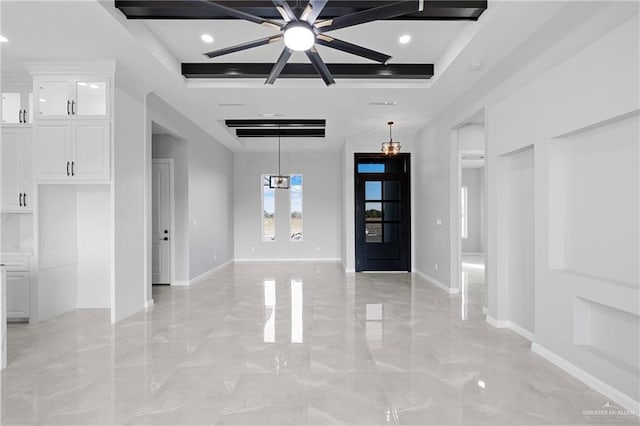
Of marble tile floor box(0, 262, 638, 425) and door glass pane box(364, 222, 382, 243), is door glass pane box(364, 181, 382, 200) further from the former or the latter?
marble tile floor box(0, 262, 638, 425)

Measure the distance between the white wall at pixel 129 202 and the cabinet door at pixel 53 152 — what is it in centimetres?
55

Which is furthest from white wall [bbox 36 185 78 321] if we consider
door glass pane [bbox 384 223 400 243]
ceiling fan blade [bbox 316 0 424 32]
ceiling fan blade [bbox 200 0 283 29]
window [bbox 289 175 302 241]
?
window [bbox 289 175 302 241]

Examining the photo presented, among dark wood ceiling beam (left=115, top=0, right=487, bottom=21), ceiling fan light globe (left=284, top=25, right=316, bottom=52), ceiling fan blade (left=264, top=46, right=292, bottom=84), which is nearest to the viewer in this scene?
ceiling fan light globe (left=284, top=25, right=316, bottom=52)

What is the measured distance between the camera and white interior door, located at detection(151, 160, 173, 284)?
22.5ft

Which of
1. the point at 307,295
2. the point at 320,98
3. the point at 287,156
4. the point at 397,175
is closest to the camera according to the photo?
the point at 320,98

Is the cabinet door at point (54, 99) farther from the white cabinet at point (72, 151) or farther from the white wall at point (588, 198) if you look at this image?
the white wall at point (588, 198)

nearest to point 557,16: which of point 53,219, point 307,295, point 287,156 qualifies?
point 307,295

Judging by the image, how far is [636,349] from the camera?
2572mm

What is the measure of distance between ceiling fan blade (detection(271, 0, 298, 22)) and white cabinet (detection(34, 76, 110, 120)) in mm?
2845

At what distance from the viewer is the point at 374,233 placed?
8.42 metres

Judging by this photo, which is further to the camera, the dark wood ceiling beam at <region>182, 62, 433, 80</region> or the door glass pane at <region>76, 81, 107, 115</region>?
the dark wood ceiling beam at <region>182, 62, 433, 80</region>

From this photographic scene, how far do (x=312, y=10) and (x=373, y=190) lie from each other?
20.0 feet

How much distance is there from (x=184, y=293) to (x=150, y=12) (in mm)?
4416

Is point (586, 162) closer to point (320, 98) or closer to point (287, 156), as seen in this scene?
point (320, 98)
